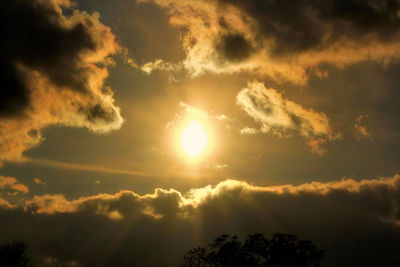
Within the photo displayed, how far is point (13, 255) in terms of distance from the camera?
79.4 metres

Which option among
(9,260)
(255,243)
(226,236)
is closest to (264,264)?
(255,243)

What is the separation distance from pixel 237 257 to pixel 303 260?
540 inches

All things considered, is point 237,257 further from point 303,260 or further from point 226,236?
point 303,260

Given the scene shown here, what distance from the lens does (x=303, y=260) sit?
7931 centimetres

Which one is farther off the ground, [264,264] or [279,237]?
[279,237]

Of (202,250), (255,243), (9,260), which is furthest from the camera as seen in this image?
(202,250)

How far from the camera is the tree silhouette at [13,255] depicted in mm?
78312

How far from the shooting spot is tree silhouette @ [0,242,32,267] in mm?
78312

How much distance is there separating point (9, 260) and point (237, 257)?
4611 cm

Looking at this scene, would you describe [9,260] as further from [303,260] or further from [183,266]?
[303,260]

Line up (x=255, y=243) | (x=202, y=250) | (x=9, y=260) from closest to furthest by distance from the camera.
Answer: (x=9, y=260)
(x=255, y=243)
(x=202, y=250)

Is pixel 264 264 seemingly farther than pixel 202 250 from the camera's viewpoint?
No

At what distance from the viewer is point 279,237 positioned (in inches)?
3211

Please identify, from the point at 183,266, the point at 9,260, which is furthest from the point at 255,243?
the point at 9,260
